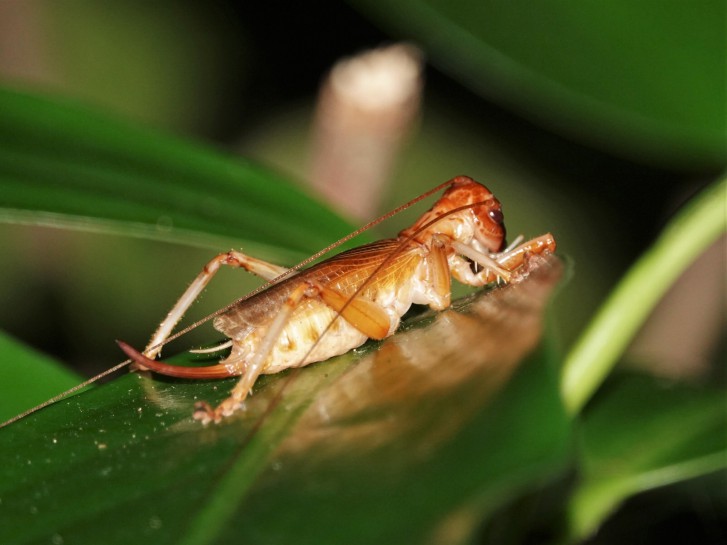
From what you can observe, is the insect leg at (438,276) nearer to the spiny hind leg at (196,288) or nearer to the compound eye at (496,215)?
the compound eye at (496,215)

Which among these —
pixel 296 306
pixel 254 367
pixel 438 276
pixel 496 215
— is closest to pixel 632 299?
pixel 438 276

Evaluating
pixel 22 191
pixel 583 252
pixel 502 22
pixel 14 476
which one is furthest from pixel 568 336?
pixel 14 476

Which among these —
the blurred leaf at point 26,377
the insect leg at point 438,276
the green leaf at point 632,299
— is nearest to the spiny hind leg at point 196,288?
the blurred leaf at point 26,377

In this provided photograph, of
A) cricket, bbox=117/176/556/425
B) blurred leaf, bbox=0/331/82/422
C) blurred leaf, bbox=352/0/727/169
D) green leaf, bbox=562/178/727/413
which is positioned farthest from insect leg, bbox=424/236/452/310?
blurred leaf, bbox=0/331/82/422

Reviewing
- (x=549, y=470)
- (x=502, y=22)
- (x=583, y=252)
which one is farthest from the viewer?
(x=583, y=252)

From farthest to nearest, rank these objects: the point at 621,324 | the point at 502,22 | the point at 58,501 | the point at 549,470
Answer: the point at 502,22, the point at 621,324, the point at 58,501, the point at 549,470

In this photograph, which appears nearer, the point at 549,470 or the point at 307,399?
the point at 549,470

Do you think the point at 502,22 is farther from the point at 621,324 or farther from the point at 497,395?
the point at 497,395
